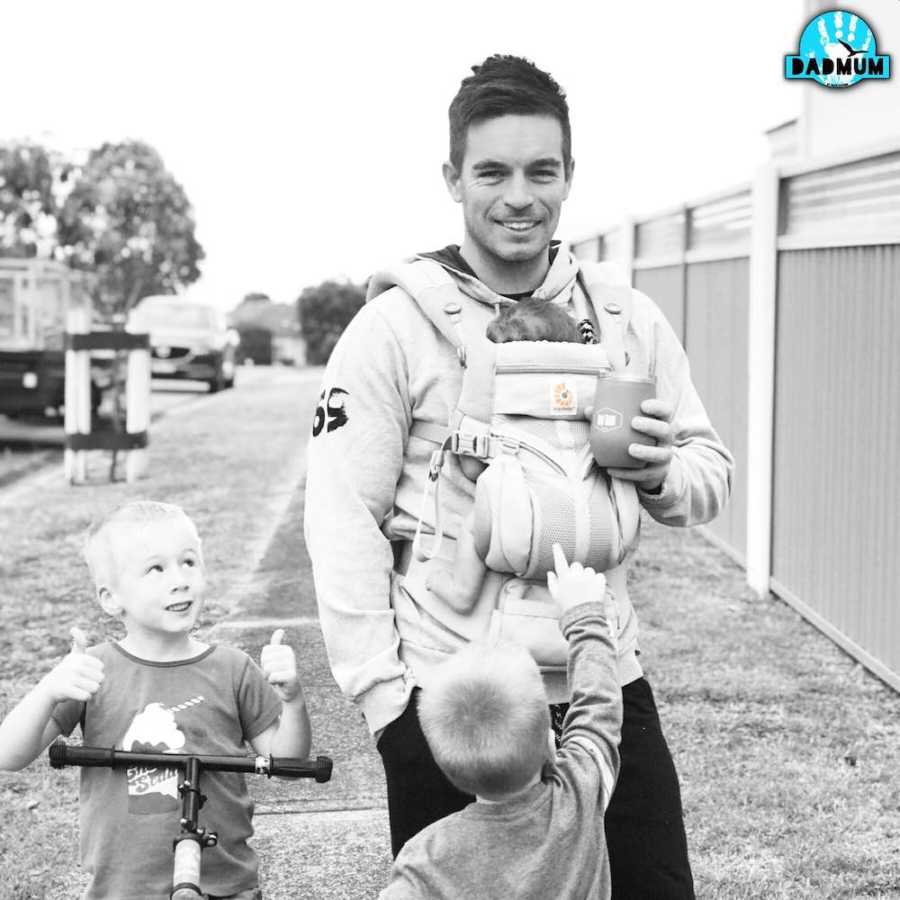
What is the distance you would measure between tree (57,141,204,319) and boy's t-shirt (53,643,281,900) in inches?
1404

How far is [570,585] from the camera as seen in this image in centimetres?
251

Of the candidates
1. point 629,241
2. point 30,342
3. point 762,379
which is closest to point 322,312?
point 30,342

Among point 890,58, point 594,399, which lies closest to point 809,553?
point 594,399

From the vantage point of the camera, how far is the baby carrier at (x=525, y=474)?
2527mm

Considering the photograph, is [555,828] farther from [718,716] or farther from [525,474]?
[718,716]

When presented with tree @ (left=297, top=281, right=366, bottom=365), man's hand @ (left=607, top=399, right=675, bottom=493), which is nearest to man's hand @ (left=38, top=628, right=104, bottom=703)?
man's hand @ (left=607, top=399, right=675, bottom=493)

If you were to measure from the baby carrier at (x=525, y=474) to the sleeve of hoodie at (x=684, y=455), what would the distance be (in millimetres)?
127

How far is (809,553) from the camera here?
7223 millimetres

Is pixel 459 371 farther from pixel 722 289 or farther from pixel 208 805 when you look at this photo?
pixel 722 289

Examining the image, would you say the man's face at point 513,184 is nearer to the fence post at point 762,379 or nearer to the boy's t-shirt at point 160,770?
the boy's t-shirt at point 160,770

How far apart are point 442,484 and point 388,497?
0.12 metres

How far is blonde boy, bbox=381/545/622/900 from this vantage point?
232cm

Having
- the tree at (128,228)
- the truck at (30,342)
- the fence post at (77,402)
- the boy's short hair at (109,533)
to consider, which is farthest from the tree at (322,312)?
the boy's short hair at (109,533)

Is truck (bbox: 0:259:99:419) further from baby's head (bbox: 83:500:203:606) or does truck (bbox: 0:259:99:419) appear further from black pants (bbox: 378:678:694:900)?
black pants (bbox: 378:678:694:900)
